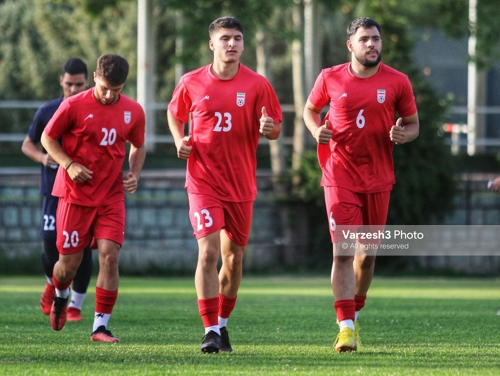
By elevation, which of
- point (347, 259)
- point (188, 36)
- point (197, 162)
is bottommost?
point (347, 259)

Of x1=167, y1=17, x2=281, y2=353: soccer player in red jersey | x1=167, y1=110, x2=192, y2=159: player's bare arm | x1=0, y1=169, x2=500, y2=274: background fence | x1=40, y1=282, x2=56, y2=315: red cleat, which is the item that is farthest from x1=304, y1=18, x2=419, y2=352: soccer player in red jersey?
x1=0, y1=169, x2=500, y2=274: background fence

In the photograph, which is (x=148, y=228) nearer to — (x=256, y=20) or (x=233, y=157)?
(x=256, y=20)

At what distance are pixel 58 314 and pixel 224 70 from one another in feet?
8.43

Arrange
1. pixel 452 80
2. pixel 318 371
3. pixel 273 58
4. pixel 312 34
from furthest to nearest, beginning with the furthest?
pixel 273 58 → pixel 452 80 → pixel 312 34 → pixel 318 371

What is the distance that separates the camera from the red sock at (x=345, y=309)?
7.91m

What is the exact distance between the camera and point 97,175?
28.2 ft

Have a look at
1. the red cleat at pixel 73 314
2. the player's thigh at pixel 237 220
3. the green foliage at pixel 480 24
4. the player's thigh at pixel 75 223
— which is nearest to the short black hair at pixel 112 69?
the player's thigh at pixel 75 223

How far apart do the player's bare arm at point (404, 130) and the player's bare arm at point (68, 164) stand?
93.7 inches

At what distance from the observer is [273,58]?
32062 mm

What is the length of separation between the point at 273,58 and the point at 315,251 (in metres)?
12.8

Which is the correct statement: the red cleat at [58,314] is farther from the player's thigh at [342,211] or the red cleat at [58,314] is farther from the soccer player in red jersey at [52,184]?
the player's thigh at [342,211]

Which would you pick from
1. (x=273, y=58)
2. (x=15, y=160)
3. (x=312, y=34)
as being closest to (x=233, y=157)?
(x=312, y=34)

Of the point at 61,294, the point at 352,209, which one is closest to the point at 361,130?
the point at 352,209

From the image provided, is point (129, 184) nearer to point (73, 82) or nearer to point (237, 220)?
point (237, 220)
